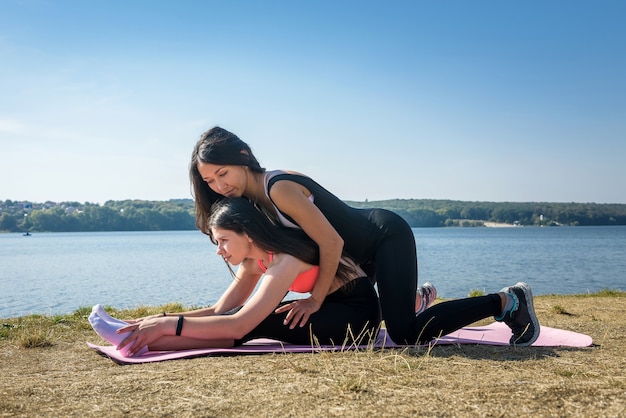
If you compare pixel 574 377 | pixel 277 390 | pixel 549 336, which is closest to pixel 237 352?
pixel 277 390

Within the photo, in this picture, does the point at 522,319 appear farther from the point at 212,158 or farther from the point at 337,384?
the point at 212,158

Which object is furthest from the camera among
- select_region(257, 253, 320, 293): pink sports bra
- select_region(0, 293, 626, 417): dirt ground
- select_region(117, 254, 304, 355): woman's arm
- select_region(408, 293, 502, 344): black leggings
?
select_region(408, 293, 502, 344): black leggings

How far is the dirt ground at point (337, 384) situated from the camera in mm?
2807

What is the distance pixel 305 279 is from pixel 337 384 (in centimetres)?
145

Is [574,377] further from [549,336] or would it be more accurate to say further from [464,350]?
[549,336]

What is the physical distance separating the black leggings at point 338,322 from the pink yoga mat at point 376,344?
0.09 m

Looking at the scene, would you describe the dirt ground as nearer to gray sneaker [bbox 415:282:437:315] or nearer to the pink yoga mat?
the pink yoga mat

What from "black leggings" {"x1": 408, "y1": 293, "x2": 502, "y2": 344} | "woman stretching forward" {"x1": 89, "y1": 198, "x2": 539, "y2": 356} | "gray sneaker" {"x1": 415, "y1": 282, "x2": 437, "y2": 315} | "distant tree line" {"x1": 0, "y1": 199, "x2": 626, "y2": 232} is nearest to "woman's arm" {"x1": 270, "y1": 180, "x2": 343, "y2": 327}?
"woman stretching forward" {"x1": 89, "y1": 198, "x2": 539, "y2": 356}

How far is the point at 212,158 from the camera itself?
451 centimetres

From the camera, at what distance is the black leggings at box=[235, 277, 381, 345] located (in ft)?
14.8

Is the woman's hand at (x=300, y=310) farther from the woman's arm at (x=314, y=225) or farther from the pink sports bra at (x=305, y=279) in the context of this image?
the pink sports bra at (x=305, y=279)

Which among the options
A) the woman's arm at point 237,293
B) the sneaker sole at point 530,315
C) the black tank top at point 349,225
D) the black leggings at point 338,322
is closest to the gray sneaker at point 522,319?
the sneaker sole at point 530,315

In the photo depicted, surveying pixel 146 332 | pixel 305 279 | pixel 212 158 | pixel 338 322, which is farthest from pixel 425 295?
pixel 146 332

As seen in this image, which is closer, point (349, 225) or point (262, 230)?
point (262, 230)
